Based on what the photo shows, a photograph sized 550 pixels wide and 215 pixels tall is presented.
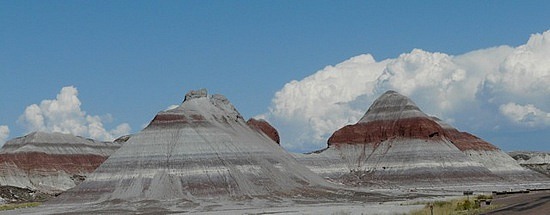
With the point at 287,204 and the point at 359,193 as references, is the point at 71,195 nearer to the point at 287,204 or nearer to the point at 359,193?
the point at 287,204

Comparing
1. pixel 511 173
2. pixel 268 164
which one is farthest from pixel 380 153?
pixel 268 164

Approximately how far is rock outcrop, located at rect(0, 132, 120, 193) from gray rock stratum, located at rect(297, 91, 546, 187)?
4963cm

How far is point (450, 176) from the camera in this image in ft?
505

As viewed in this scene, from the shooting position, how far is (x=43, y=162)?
17112 centimetres

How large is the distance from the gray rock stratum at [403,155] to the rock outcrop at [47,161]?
49.6 m

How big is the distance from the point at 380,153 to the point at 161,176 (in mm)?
62301

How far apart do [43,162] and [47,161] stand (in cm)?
115

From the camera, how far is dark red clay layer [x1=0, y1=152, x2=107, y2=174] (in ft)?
557

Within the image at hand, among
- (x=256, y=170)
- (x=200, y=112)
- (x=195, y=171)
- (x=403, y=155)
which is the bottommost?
(x=195, y=171)

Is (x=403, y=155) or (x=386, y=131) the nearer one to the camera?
(x=403, y=155)

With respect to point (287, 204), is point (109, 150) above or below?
above

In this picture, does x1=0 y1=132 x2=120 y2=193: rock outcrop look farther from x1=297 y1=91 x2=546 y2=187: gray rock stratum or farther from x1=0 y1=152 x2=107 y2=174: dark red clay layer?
x1=297 y1=91 x2=546 y2=187: gray rock stratum

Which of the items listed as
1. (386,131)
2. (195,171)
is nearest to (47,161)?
(195,171)

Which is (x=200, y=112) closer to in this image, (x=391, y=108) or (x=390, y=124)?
(x=390, y=124)
